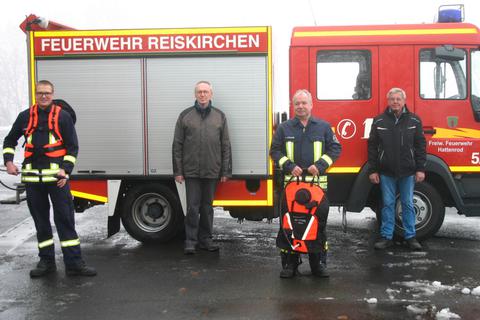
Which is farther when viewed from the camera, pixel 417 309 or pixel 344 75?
pixel 344 75

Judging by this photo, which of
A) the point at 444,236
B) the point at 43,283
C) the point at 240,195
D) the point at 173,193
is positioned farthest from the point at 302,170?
the point at 444,236

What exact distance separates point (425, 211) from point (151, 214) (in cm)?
324

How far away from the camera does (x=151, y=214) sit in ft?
23.0

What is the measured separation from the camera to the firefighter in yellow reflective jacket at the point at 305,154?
528 cm

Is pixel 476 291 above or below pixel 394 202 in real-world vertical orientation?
below

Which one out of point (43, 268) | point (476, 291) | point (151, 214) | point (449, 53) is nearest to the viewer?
point (476, 291)

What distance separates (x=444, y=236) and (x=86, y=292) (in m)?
4.58

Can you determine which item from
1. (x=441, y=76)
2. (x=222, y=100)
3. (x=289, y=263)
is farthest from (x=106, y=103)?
(x=441, y=76)

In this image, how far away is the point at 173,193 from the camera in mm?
6859

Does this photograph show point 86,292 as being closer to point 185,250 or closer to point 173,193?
point 185,250

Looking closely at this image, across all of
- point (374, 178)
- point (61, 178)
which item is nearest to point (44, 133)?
point (61, 178)

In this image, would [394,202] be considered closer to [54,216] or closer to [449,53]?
[449,53]

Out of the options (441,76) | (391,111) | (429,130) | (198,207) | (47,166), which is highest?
(441,76)

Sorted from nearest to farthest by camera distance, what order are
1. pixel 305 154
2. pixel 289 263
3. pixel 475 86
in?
1. pixel 305 154
2. pixel 289 263
3. pixel 475 86
